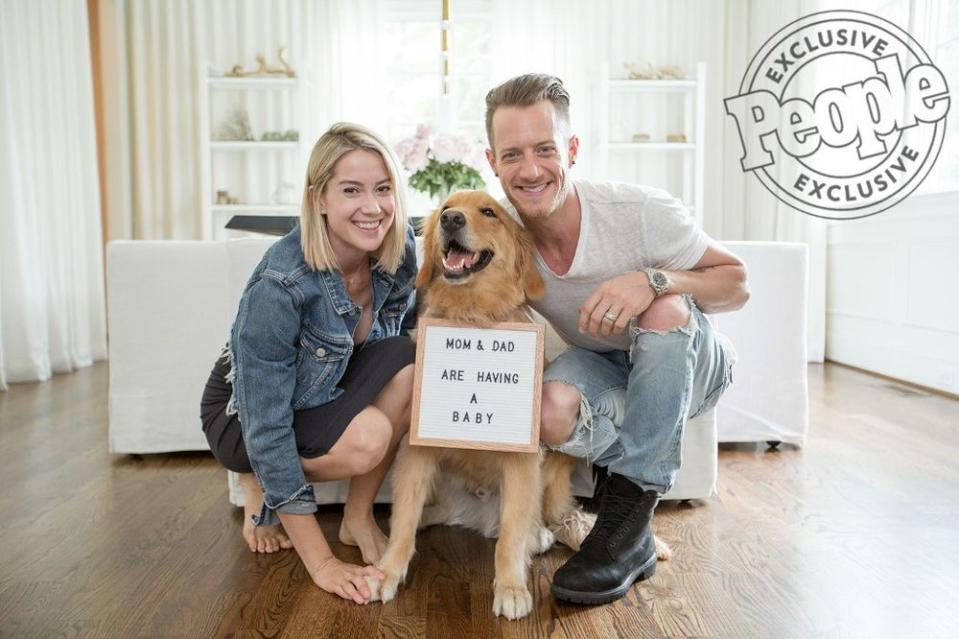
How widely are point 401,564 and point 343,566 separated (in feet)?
0.41

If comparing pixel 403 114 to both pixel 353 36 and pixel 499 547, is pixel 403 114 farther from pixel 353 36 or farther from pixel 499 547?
pixel 499 547

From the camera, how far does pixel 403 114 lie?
5875mm

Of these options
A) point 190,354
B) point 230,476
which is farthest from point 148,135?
point 230,476

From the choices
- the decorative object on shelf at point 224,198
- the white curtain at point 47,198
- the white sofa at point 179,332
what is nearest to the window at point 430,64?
the decorative object on shelf at point 224,198

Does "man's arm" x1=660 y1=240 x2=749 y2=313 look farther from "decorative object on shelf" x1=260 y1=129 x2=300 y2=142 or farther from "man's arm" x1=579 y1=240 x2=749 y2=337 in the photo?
"decorative object on shelf" x1=260 y1=129 x2=300 y2=142

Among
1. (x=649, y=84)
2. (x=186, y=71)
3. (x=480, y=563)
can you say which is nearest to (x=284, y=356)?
(x=480, y=563)

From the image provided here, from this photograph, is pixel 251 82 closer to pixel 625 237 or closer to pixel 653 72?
pixel 653 72

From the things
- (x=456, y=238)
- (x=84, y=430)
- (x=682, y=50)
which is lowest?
(x=84, y=430)

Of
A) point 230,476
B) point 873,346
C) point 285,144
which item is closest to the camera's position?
point 230,476

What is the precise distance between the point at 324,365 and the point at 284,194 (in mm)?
4180

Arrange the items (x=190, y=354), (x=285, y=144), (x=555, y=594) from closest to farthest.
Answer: (x=555, y=594), (x=190, y=354), (x=285, y=144)

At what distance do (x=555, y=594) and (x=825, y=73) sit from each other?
4.51 m

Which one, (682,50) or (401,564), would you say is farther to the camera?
(682,50)

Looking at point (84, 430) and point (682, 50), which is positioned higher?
point (682, 50)
